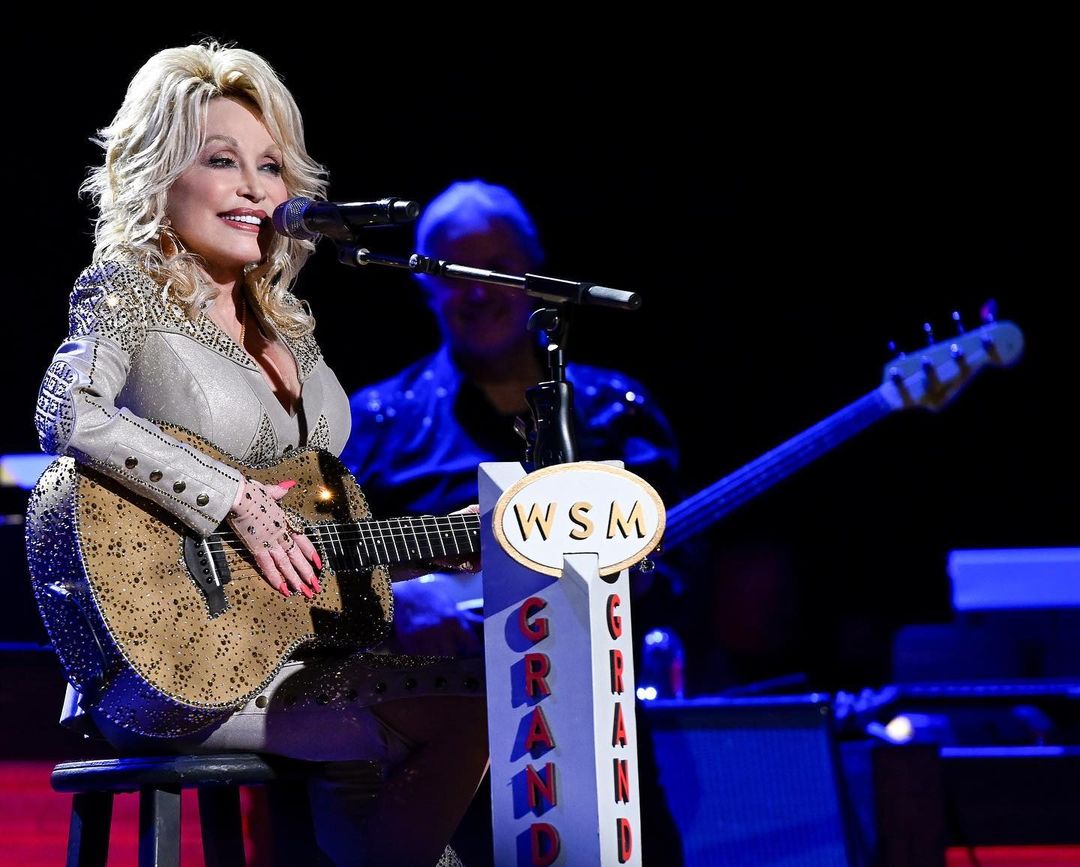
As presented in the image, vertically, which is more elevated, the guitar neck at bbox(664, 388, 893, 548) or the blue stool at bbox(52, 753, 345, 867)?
the guitar neck at bbox(664, 388, 893, 548)

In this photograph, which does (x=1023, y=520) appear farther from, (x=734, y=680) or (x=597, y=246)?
(x=597, y=246)

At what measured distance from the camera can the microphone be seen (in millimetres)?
2131

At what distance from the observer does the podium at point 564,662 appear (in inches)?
75.7

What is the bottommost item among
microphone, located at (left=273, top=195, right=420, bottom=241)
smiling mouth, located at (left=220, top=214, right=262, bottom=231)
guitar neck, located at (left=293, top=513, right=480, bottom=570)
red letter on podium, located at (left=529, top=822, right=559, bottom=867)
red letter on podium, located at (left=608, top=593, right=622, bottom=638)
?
red letter on podium, located at (left=529, top=822, right=559, bottom=867)

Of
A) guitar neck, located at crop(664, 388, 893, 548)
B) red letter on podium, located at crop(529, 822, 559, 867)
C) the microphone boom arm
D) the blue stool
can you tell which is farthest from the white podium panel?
guitar neck, located at crop(664, 388, 893, 548)

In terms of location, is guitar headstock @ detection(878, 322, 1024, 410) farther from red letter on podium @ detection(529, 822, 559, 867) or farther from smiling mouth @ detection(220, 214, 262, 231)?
red letter on podium @ detection(529, 822, 559, 867)

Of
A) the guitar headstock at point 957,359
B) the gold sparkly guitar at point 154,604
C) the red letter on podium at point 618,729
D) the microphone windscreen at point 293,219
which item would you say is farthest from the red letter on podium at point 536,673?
the guitar headstock at point 957,359

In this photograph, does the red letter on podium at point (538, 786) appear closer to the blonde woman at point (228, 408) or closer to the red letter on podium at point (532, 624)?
the red letter on podium at point (532, 624)

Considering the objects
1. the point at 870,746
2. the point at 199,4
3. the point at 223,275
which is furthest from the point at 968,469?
the point at 223,275

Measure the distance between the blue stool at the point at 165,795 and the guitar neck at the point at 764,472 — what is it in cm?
177

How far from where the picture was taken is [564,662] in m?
1.96

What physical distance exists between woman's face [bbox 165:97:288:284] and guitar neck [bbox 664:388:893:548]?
5.69 ft

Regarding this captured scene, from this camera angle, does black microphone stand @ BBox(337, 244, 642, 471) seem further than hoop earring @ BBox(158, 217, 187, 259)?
No

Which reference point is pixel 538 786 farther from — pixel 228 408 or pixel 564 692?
pixel 228 408
